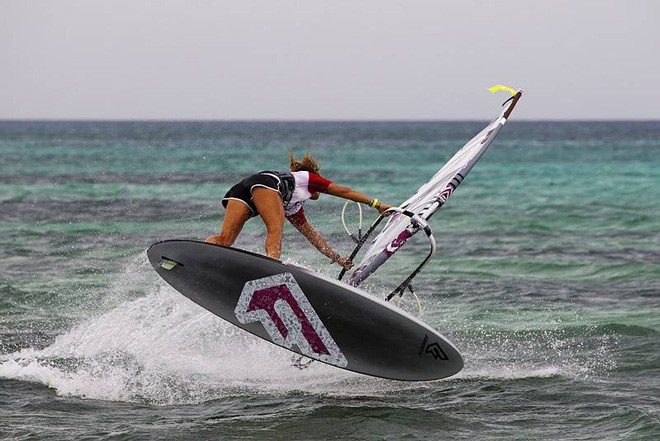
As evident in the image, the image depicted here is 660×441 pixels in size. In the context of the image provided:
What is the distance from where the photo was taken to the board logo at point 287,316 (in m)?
8.54

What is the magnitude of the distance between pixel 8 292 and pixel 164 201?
52.0 ft

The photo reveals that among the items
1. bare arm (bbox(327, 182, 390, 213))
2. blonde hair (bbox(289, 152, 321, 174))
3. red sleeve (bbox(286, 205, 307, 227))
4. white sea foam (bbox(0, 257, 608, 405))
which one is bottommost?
white sea foam (bbox(0, 257, 608, 405))

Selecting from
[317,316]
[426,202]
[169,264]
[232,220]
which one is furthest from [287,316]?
[426,202]

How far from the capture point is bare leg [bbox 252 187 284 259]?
878cm

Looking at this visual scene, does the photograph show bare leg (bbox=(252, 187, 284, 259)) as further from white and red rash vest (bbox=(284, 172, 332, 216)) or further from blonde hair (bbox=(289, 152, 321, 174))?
blonde hair (bbox=(289, 152, 321, 174))

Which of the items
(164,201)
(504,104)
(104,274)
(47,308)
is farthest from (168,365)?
(164,201)

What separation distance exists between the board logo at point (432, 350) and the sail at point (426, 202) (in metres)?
0.89

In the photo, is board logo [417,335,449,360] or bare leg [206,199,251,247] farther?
bare leg [206,199,251,247]

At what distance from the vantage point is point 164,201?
29438mm

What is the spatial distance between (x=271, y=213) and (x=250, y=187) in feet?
1.06

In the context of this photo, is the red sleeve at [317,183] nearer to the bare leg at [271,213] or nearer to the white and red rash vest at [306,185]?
the white and red rash vest at [306,185]

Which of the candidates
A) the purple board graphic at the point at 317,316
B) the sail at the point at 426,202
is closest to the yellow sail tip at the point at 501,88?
the sail at the point at 426,202

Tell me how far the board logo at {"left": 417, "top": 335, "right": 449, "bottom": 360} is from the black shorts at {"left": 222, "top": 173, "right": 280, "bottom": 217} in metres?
1.95

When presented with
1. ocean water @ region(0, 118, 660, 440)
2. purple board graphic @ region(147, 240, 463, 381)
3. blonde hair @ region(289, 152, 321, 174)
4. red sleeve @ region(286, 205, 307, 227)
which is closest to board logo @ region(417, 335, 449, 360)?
purple board graphic @ region(147, 240, 463, 381)
